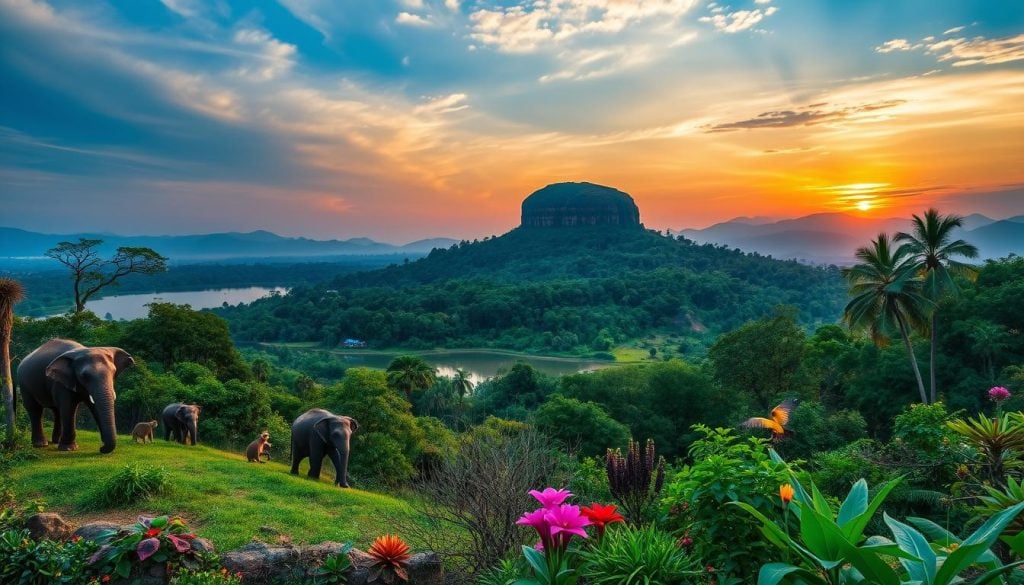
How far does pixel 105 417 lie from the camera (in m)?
9.69

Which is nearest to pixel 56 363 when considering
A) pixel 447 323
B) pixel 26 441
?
pixel 26 441

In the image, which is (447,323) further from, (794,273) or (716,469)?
(716,469)

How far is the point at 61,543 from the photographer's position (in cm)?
586

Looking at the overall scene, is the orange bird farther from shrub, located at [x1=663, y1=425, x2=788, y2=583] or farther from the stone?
the stone

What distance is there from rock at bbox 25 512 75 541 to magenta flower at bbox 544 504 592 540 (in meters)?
6.01

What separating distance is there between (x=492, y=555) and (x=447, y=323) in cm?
7325

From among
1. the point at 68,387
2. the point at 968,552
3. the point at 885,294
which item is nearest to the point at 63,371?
the point at 68,387

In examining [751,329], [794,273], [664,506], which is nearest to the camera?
[664,506]

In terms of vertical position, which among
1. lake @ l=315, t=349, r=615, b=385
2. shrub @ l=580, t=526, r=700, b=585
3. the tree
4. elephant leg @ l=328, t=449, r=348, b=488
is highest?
the tree

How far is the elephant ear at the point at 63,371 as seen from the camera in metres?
9.50

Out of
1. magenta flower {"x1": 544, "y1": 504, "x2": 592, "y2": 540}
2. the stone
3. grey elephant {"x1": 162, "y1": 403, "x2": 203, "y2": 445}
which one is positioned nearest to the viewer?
magenta flower {"x1": 544, "y1": 504, "x2": 592, "y2": 540}

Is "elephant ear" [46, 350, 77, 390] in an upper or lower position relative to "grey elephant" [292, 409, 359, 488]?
upper

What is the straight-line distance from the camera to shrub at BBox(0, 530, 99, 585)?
5.32m

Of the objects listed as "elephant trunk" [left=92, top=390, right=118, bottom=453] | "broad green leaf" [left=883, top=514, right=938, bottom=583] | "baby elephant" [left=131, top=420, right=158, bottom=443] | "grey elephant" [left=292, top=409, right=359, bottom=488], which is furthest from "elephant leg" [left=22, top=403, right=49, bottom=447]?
"broad green leaf" [left=883, top=514, right=938, bottom=583]
